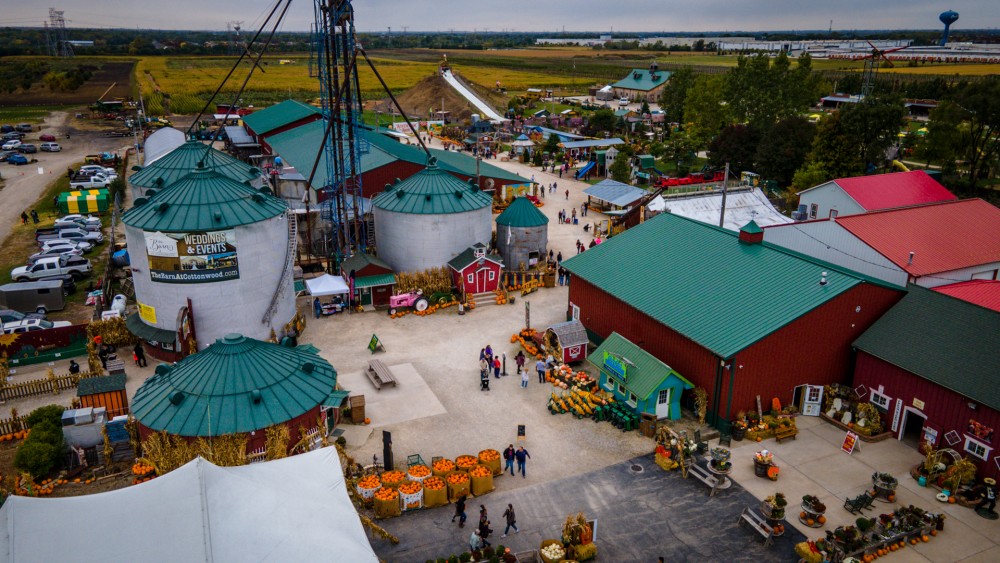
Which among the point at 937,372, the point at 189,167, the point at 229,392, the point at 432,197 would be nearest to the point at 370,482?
the point at 229,392

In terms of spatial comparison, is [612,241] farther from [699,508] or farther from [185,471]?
[185,471]

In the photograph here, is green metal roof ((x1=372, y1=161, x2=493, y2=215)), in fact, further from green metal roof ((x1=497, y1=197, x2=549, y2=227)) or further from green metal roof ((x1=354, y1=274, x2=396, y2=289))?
green metal roof ((x1=354, y1=274, x2=396, y2=289))

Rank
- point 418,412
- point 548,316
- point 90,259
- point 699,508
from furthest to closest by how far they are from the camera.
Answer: point 90,259, point 548,316, point 418,412, point 699,508

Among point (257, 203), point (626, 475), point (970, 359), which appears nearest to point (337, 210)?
point (257, 203)

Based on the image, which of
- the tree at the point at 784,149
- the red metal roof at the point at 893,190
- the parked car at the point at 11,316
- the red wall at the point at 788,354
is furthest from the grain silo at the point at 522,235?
the tree at the point at 784,149

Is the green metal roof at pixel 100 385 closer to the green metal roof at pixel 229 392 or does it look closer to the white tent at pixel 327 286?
the green metal roof at pixel 229 392
